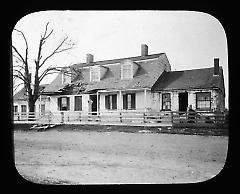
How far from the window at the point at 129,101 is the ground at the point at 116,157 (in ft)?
0.85

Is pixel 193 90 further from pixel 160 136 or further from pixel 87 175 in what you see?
pixel 87 175

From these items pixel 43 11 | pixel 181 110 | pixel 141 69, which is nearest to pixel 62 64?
pixel 43 11

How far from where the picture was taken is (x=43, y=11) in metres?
2.73

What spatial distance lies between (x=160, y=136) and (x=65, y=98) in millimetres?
994

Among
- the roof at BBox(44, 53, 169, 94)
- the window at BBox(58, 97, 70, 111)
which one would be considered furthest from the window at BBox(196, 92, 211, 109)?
the window at BBox(58, 97, 70, 111)

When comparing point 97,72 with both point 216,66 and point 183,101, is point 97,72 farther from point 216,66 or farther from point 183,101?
point 216,66

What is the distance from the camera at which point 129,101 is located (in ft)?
8.98

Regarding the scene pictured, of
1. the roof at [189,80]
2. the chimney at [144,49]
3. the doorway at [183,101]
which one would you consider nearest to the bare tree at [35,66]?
the chimney at [144,49]

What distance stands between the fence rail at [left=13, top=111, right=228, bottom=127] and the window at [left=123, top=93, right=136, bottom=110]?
0.05 m

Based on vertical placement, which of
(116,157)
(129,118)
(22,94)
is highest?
(22,94)

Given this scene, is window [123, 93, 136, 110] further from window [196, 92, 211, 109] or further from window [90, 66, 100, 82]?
window [196, 92, 211, 109]

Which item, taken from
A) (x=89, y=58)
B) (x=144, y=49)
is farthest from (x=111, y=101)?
(x=144, y=49)

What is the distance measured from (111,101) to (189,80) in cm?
76

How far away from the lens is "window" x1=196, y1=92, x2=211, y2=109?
2.61 meters
